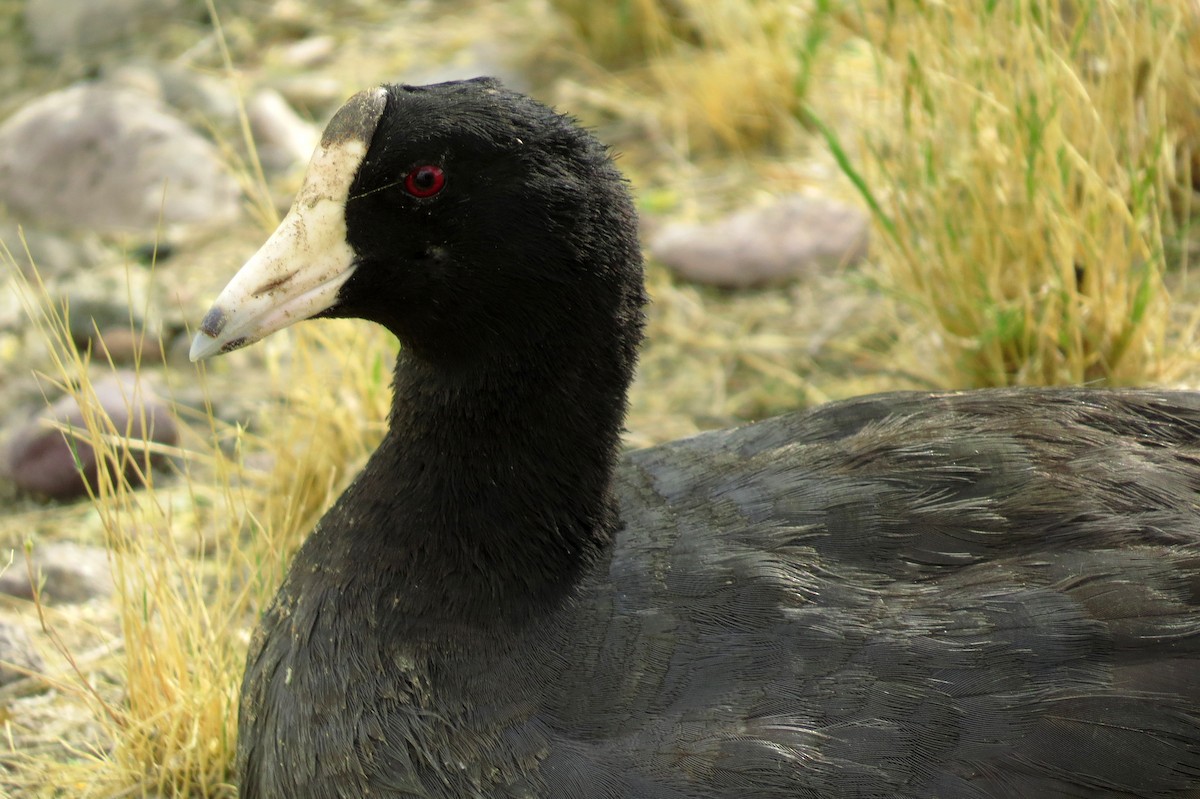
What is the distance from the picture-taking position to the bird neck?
2400mm

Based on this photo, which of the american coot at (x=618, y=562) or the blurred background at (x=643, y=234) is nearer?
the american coot at (x=618, y=562)

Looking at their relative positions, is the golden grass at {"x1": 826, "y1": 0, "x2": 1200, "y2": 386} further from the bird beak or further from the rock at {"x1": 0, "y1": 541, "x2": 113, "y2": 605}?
the rock at {"x1": 0, "y1": 541, "x2": 113, "y2": 605}

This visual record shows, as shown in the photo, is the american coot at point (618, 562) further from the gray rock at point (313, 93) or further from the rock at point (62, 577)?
the gray rock at point (313, 93)

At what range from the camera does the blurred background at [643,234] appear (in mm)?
3004

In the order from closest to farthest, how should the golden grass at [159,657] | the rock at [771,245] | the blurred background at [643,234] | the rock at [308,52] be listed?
1. the golden grass at [159,657]
2. the blurred background at [643,234]
3. the rock at [771,245]
4. the rock at [308,52]

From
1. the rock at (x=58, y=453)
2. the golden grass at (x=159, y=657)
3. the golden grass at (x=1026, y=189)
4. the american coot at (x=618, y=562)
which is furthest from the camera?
the rock at (x=58, y=453)

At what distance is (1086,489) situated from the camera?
2.32 metres

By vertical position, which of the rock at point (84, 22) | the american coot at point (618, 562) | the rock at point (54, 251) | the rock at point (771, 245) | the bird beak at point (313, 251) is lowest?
the rock at point (54, 251)

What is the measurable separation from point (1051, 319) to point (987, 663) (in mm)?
1540

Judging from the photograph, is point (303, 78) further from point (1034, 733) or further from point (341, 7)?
point (1034, 733)

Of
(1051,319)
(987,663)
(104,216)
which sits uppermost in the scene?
(987,663)

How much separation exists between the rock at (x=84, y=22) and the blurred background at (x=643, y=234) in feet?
0.05

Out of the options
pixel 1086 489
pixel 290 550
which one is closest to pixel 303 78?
pixel 290 550

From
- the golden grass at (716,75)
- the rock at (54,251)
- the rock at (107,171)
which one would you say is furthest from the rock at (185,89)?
the golden grass at (716,75)
